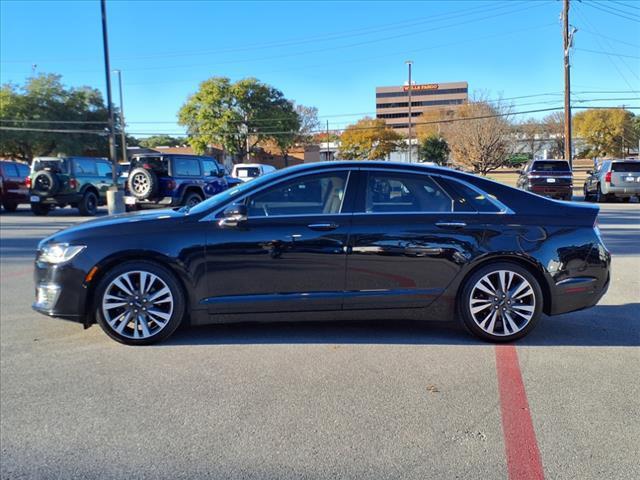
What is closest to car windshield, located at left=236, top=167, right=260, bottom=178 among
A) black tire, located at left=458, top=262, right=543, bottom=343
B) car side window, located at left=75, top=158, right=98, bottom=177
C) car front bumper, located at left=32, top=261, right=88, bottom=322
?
car side window, located at left=75, top=158, right=98, bottom=177

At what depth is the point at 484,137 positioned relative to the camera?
40.6 m

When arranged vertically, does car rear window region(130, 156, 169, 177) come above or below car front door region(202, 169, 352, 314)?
above

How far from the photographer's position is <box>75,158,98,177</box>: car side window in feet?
59.1

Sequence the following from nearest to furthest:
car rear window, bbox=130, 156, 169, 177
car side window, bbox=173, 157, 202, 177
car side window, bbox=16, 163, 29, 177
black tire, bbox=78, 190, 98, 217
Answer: car rear window, bbox=130, 156, 169, 177 → car side window, bbox=173, 157, 202, 177 → black tire, bbox=78, 190, 98, 217 → car side window, bbox=16, 163, 29, 177

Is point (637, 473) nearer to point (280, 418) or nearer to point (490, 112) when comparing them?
point (280, 418)

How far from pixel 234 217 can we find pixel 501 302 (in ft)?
8.07

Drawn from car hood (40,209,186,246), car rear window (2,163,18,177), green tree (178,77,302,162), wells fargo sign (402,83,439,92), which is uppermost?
wells fargo sign (402,83,439,92)

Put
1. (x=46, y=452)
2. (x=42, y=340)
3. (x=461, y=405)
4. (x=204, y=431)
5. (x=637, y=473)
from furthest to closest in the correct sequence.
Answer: (x=42, y=340) → (x=461, y=405) → (x=204, y=431) → (x=46, y=452) → (x=637, y=473)

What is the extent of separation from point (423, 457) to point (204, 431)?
4.31ft

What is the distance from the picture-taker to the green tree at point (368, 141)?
58844mm

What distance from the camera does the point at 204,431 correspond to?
10.5ft

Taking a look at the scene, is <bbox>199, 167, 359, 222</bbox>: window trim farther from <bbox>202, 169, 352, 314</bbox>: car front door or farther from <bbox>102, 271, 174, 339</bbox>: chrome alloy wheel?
<bbox>102, 271, 174, 339</bbox>: chrome alloy wheel

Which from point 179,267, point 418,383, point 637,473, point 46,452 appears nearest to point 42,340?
point 179,267

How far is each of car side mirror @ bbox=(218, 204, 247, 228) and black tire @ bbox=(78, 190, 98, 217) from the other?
1513cm
